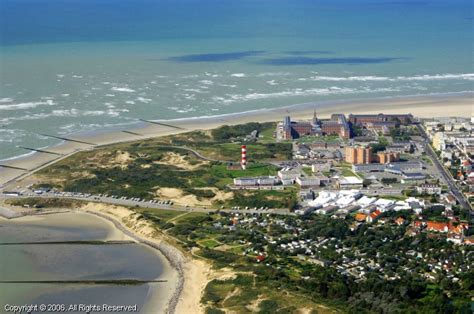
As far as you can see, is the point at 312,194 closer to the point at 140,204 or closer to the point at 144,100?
the point at 140,204

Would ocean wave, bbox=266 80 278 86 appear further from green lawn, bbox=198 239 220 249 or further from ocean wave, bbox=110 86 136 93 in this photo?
green lawn, bbox=198 239 220 249

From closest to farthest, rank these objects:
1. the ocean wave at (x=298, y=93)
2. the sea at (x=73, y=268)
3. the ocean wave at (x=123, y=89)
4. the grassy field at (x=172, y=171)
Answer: the sea at (x=73, y=268), the grassy field at (x=172, y=171), the ocean wave at (x=298, y=93), the ocean wave at (x=123, y=89)

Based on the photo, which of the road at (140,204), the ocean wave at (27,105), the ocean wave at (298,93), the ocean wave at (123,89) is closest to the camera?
the road at (140,204)

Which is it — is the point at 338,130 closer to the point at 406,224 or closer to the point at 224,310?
the point at 406,224

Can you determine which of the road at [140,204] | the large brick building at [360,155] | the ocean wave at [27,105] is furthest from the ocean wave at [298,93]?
the road at [140,204]

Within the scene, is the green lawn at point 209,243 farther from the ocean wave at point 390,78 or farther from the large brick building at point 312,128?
the ocean wave at point 390,78

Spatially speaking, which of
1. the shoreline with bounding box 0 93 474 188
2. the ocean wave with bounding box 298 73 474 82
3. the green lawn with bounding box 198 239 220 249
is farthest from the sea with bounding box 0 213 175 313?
the ocean wave with bounding box 298 73 474 82

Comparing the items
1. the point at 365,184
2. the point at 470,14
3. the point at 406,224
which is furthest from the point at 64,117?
the point at 470,14
